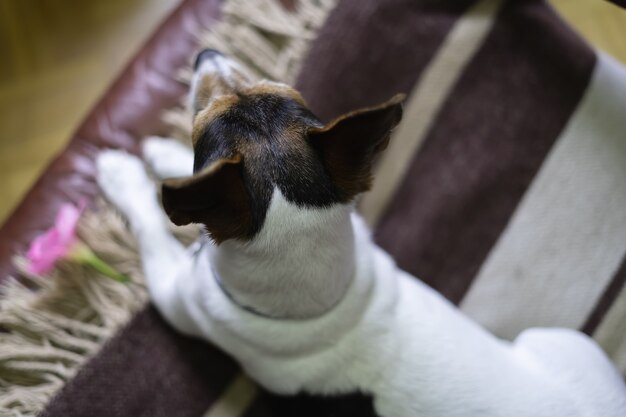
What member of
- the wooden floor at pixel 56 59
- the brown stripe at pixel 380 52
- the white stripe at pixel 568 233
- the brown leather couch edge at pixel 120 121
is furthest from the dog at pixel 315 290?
the wooden floor at pixel 56 59

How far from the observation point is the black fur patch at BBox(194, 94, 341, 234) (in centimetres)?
99

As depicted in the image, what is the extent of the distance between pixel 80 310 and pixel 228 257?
72 centimetres

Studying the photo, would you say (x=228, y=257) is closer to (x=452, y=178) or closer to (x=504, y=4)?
(x=452, y=178)

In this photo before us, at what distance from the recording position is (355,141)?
980mm

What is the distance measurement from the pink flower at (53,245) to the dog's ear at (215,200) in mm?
745

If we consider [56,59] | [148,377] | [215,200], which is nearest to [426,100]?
[215,200]

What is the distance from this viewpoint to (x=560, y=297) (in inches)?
62.5

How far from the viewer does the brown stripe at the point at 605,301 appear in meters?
1.56

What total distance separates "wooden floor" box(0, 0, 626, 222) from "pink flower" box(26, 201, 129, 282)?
1.89 ft

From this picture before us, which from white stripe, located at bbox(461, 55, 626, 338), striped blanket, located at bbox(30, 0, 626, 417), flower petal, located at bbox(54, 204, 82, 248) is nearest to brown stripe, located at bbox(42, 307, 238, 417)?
striped blanket, located at bbox(30, 0, 626, 417)

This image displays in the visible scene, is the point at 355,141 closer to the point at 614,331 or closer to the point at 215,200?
the point at 215,200

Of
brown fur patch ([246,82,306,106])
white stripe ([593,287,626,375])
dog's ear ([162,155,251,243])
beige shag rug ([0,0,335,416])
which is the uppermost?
brown fur patch ([246,82,306,106])

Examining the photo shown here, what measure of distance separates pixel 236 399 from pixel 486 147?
3.11ft

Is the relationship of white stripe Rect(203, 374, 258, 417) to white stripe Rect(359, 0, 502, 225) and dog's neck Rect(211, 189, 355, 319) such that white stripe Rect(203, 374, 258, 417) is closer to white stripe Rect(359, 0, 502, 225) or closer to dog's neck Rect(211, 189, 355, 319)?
dog's neck Rect(211, 189, 355, 319)
